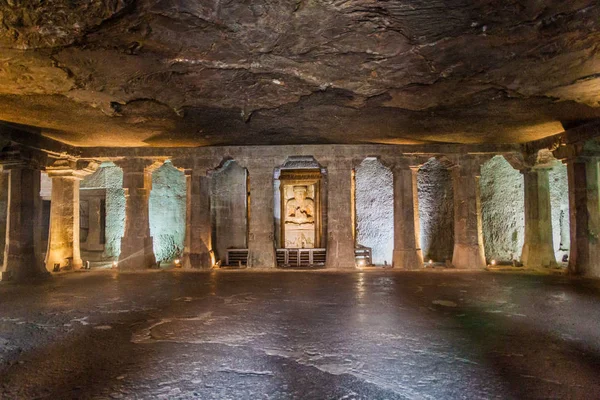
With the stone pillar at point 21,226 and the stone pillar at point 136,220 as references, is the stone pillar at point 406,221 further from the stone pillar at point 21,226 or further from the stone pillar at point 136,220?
the stone pillar at point 21,226

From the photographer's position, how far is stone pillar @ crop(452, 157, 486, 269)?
10.7 m

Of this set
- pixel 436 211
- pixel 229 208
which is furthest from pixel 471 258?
pixel 229 208

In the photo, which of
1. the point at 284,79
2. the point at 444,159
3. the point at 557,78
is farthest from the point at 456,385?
the point at 444,159

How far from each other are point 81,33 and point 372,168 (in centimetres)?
1095

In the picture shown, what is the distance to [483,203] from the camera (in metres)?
13.2

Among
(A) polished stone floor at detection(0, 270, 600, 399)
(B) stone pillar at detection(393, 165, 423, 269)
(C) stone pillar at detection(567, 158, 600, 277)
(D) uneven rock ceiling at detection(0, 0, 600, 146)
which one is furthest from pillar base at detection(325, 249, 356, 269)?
(C) stone pillar at detection(567, 158, 600, 277)

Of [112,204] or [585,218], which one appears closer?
[585,218]

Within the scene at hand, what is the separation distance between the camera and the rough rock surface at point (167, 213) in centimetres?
1384

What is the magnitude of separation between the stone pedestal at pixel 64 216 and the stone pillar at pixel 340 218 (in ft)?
26.1

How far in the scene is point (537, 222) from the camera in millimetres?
10688

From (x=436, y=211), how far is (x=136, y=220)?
10.4 m

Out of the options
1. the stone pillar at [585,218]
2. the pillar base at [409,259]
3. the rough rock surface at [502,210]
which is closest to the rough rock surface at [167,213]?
the pillar base at [409,259]

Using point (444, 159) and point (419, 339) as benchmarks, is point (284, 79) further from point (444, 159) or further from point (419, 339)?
point (444, 159)

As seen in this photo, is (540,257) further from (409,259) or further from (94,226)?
(94,226)
